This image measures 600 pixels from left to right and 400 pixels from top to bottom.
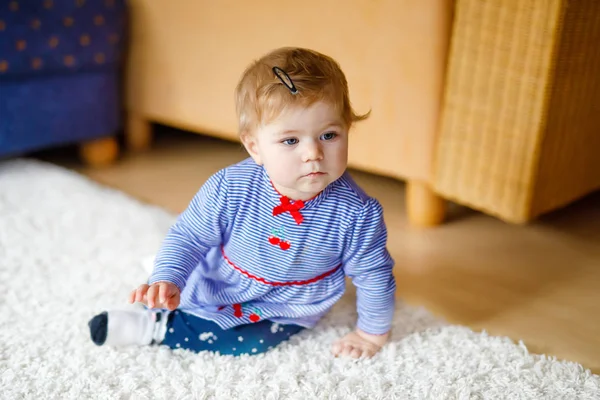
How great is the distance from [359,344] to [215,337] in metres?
0.18

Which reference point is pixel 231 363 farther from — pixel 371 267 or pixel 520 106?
pixel 520 106

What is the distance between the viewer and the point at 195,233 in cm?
79

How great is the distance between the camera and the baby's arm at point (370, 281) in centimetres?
77

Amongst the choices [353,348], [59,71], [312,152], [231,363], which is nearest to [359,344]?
[353,348]

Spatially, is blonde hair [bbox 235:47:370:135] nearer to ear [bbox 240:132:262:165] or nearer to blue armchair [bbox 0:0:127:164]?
ear [bbox 240:132:262:165]

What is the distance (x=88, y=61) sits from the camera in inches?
57.2

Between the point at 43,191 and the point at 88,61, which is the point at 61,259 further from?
the point at 88,61

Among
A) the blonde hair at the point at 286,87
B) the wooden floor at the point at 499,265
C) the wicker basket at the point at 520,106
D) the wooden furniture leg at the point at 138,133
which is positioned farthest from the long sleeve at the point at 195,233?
the wooden furniture leg at the point at 138,133

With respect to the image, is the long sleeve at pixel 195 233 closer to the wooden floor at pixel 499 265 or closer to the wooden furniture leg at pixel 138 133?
the wooden floor at pixel 499 265

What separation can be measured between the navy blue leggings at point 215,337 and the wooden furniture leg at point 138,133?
0.96m

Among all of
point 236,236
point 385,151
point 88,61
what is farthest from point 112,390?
point 88,61

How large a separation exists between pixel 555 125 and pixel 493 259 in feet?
0.84

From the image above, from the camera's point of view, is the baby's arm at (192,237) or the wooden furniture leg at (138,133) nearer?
the baby's arm at (192,237)

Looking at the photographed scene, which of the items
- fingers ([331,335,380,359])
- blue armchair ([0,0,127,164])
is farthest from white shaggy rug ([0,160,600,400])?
blue armchair ([0,0,127,164])
